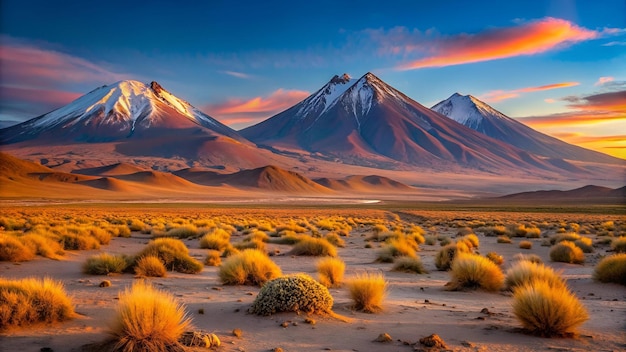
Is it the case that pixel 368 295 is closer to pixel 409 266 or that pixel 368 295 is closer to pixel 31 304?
pixel 31 304

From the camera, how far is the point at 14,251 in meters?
14.3

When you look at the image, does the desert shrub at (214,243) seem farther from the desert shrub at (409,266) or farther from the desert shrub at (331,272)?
the desert shrub at (331,272)

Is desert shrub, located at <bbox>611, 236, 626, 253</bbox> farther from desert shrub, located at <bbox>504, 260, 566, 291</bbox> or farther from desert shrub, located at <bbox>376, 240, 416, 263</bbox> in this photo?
desert shrub, located at <bbox>504, 260, 566, 291</bbox>

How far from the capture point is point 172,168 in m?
187

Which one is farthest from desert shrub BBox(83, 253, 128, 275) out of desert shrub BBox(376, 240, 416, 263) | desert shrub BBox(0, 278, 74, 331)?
desert shrub BBox(376, 240, 416, 263)

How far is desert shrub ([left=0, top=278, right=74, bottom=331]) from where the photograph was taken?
7488mm

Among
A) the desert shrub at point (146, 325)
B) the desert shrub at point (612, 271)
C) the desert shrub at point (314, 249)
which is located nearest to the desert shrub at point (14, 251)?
the desert shrub at point (314, 249)

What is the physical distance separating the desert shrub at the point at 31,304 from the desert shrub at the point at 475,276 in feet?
27.7

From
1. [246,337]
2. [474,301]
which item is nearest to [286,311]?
[246,337]

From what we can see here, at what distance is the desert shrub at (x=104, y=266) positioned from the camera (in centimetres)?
1259

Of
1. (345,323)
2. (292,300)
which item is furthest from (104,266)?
(345,323)

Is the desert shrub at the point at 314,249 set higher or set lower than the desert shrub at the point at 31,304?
lower

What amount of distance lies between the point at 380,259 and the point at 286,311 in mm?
9690

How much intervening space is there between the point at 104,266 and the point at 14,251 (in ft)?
11.5
